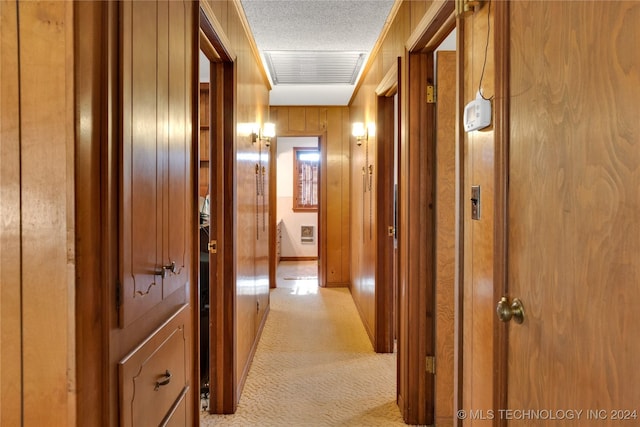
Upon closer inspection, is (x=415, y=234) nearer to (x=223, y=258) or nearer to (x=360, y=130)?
(x=223, y=258)

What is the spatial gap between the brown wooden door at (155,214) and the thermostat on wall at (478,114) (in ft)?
3.35

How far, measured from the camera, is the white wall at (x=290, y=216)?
26.6 feet

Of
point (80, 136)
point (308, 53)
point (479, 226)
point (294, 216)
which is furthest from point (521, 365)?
point (294, 216)

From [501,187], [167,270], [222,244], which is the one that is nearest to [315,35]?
[222,244]

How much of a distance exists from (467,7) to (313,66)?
8.95 feet

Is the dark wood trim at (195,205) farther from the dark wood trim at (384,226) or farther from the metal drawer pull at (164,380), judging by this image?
the dark wood trim at (384,226)

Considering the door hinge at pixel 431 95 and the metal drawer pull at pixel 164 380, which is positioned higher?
the door hinge at pixel 431 95

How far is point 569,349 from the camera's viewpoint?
0.93 metres

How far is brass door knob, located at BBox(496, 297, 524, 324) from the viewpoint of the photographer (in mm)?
1152

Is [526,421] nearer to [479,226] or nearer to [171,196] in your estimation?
[479,226]

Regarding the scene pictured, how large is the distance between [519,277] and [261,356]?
250cm

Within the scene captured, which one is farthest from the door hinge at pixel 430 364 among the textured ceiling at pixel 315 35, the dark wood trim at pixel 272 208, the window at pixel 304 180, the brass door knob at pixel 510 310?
the window at pixel 304 180

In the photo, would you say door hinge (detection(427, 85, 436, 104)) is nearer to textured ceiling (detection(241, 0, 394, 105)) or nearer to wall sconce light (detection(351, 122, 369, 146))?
textured ceiling (detection(241, 0, 394, 105))

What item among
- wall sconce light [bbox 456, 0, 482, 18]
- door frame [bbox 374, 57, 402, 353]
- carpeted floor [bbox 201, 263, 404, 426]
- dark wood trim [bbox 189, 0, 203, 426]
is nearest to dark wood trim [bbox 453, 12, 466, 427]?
wall sconce light [bbox 456, 0, 482, 18]
